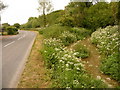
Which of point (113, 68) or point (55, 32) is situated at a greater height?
point (55, 32)

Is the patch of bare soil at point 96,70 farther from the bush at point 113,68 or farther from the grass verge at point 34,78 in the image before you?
the grass verge at point 34,78

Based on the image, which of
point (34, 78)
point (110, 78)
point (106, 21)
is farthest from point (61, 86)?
point (106, 21)

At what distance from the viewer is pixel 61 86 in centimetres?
417

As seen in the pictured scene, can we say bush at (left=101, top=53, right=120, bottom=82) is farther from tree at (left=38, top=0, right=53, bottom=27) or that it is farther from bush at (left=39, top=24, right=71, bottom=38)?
tree at (left=38, top=0, right=53, bottom=27)

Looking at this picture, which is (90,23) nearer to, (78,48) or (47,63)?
(78,48)

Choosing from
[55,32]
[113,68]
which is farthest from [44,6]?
[113,68]

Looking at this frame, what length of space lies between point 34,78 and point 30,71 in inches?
30.5

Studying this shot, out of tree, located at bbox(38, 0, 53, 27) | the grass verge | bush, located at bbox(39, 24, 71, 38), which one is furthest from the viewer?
tree, located at bbox(38, 0, 53, 27)

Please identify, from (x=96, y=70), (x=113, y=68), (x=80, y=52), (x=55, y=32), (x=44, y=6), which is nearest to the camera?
(x=113, y=68)

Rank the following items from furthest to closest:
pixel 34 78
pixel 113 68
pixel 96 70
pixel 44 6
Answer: pixel 44 6, pixel 96 70, pixel 113 68, pixel 34 78

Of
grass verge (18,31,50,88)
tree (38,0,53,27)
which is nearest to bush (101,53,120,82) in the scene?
grass verge (18,31,50,88)

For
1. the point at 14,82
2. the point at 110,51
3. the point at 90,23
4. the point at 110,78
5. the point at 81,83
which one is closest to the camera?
the point at 81,83

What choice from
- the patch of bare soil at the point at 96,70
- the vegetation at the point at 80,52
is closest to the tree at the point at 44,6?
the vegetation at the point at 80,52

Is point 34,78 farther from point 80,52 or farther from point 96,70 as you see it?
point 80,52
